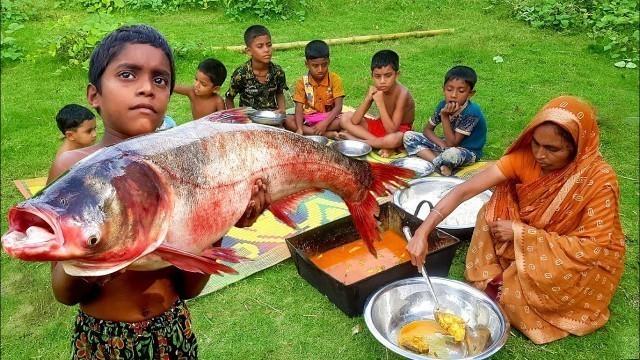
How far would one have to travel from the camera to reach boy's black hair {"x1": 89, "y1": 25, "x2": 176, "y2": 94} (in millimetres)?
1679

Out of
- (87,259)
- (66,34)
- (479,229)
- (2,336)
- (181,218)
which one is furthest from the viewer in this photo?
(66,34)

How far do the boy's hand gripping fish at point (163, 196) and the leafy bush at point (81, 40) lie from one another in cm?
745

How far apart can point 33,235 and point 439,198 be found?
4.13 metres

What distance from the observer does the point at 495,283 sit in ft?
12.8

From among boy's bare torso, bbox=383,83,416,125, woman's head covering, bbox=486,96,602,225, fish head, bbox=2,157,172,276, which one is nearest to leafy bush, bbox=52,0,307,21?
boy's bare torso, bbox=383,83,416,125

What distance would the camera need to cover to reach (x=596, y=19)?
32.3 ft

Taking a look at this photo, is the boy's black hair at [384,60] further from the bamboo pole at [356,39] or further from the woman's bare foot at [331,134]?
the bamboo pole at [356,39]

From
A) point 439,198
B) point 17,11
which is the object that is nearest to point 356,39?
point 439,198

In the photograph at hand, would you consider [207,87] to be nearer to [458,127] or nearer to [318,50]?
[318,50]

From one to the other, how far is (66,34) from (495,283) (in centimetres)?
781

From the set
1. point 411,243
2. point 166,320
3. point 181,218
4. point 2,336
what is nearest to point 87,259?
point 181,218

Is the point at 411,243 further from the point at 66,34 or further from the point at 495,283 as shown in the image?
the point at 66,34

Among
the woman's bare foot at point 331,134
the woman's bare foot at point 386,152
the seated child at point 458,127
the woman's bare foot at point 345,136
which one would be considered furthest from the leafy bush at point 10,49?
the seated child at point 458,127

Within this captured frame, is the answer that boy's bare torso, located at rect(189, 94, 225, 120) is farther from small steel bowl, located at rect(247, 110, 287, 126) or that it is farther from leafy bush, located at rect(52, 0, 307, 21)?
leafy bush, located at rect(52, 0, 307, 21)
